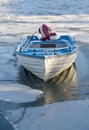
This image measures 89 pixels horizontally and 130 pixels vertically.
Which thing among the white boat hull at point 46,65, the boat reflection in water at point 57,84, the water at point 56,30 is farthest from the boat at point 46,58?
the water at point 56,30

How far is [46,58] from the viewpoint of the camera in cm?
1446

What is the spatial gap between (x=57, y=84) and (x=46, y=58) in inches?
39.9

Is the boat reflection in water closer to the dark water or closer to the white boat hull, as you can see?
the dark water

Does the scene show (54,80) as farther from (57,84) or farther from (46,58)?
(46,58)

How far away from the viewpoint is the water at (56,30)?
13.7 metres

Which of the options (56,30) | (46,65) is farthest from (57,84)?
(56,30)

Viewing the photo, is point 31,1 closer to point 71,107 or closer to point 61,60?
point 61,60

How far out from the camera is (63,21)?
95.0ft

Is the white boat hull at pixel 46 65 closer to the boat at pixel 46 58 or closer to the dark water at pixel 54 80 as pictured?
the boat at pixel 46 58

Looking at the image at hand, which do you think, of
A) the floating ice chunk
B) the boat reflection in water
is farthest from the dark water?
the floating ice chunk

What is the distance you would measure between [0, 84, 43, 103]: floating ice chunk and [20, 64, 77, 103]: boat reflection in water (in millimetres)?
352

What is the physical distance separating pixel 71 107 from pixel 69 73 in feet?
14.7

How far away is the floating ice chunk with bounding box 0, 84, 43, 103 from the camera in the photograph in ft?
41.5

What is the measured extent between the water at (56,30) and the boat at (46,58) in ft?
1.20
